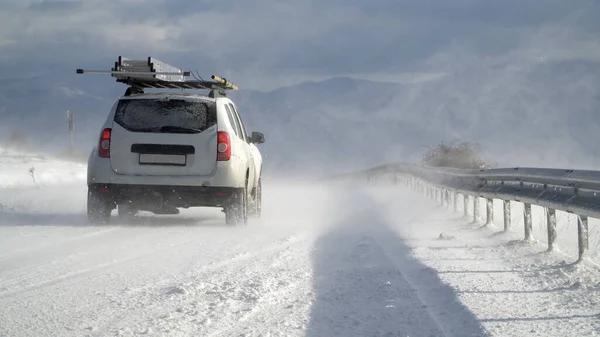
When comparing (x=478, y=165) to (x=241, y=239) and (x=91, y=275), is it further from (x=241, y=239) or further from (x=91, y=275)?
(x=91, y=275)

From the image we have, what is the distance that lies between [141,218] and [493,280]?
7830 mm

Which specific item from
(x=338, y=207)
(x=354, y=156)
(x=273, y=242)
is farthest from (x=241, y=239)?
(x=354, y=156)

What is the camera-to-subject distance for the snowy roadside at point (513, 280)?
17.2 ft

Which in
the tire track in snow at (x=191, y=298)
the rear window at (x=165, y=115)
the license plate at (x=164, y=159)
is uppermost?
the rear window at (x=165, y=115)

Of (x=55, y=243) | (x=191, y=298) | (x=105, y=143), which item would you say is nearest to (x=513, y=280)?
(x=191, y=298)

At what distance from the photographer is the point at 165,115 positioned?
37.3 feet

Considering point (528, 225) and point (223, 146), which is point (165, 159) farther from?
point (528, 225)

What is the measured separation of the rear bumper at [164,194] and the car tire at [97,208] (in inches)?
3.2

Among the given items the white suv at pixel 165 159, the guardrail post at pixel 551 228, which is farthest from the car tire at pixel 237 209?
the guardrail post at pixel 551 228

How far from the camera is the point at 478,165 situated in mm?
39625

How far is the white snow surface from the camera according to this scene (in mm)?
5016

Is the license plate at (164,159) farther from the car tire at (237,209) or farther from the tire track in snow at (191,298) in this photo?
the tire track in snow at (191,298)

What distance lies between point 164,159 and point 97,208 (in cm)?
124

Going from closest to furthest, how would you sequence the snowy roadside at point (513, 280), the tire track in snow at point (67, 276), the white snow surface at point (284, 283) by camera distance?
the white snow surface at point (284, 283), the snowy roadside at point (513, 280), the tire track in snow at point (67, 276)
